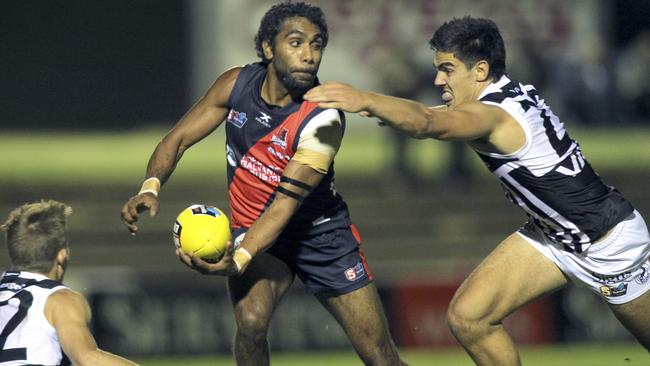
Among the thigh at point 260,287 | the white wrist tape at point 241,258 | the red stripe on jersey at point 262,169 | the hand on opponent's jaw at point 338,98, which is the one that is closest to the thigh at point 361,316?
the thigh at point 260,287

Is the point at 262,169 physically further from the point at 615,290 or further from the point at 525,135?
the point at 615,290

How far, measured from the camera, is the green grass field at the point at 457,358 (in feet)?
36.1

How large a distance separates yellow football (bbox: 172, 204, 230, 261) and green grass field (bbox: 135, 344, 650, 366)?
191 inches

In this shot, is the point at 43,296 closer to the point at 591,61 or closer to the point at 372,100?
the point at 372,100

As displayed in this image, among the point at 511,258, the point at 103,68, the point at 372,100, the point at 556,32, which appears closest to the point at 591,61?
the point at 556,32

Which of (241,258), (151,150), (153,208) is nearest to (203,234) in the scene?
(241,258)

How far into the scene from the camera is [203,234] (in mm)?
6207

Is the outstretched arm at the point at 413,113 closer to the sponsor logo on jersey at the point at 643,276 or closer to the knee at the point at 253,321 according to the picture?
the sponsor logo on jersey at the point at 643,276

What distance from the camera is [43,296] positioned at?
5.68 metres

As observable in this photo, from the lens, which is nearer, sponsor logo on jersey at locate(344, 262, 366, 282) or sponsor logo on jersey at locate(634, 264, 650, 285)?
sponsor logo on jersey at locate(634, 264, 650, 285)

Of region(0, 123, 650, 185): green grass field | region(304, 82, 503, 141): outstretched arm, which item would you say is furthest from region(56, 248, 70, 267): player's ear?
region(0, 123, 650, 185): green grass field

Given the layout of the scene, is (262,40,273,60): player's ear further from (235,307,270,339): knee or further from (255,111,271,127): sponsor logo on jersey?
(235,307,270,339): knee

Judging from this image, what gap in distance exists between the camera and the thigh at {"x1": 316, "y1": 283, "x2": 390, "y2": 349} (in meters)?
7.03

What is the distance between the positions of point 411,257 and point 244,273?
23.4ft
